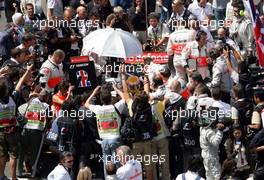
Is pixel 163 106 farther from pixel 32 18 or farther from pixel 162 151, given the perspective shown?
pixel 32 18

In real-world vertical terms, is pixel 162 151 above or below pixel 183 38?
below

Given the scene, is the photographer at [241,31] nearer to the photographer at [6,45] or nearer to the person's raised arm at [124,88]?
the person's raised arm at [124,88]

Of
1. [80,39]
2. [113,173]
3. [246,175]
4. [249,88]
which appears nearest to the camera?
[113,173]

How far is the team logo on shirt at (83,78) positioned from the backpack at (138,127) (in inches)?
63.3

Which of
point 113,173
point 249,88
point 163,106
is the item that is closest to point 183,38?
point 249,88

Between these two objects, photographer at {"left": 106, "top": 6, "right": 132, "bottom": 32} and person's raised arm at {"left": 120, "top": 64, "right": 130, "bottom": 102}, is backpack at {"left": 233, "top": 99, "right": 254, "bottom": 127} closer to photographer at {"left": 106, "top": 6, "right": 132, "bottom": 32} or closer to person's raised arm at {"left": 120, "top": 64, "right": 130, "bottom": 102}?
person's raised arm at {"left": 120, "top": 64, "right": 130, "bottom": 102}

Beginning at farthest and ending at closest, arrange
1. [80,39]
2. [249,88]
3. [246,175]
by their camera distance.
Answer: [80,39] < [249,88] < [246,175]

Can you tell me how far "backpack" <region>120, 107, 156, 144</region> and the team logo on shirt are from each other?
5.27ft

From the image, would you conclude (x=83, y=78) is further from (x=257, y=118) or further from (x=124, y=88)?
(x=257, y=118)

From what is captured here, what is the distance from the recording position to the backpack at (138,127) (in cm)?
1939

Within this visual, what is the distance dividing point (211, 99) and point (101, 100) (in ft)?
6.07

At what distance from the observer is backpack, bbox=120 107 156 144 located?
19391 millimetres

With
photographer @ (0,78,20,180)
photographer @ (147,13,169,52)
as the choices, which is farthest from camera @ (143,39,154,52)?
photographer @ (0,78,20,180)

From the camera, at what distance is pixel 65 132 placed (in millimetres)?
19469
